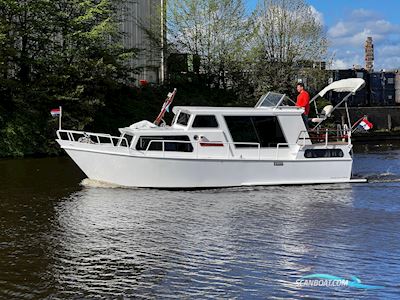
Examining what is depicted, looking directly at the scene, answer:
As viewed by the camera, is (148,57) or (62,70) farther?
(148,57)

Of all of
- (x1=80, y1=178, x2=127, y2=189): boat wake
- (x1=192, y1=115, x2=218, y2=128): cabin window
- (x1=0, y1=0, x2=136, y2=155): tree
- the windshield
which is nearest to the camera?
(x1=80, y1=178, x2=127, y2=189): boat wake

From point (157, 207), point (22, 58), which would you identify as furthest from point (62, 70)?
point (157, 207)

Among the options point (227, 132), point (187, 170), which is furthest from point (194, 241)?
point (227, 132)

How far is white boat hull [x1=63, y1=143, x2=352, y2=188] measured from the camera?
17.0m

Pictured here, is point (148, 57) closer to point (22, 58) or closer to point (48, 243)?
point (22, 58)

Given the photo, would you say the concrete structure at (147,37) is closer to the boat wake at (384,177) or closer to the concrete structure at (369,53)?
the boat wake at (384,177)

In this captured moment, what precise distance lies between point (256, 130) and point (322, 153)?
2.38 meters

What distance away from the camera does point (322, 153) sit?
18438 mm

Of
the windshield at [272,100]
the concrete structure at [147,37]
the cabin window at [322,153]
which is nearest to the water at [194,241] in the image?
the cabin window at [322,153]

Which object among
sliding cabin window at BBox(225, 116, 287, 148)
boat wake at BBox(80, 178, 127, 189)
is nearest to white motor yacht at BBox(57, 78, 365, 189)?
sliding cabin window at BBox(225, 116, 287, 148)

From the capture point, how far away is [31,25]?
29.1m

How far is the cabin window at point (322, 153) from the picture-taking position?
18266 millimetres

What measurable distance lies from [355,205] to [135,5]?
92.2 feet

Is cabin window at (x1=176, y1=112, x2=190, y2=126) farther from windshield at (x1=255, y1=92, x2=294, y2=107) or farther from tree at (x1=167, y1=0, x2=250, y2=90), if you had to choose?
tree at (x1=167, y1=0, x2=250, y2=90)
